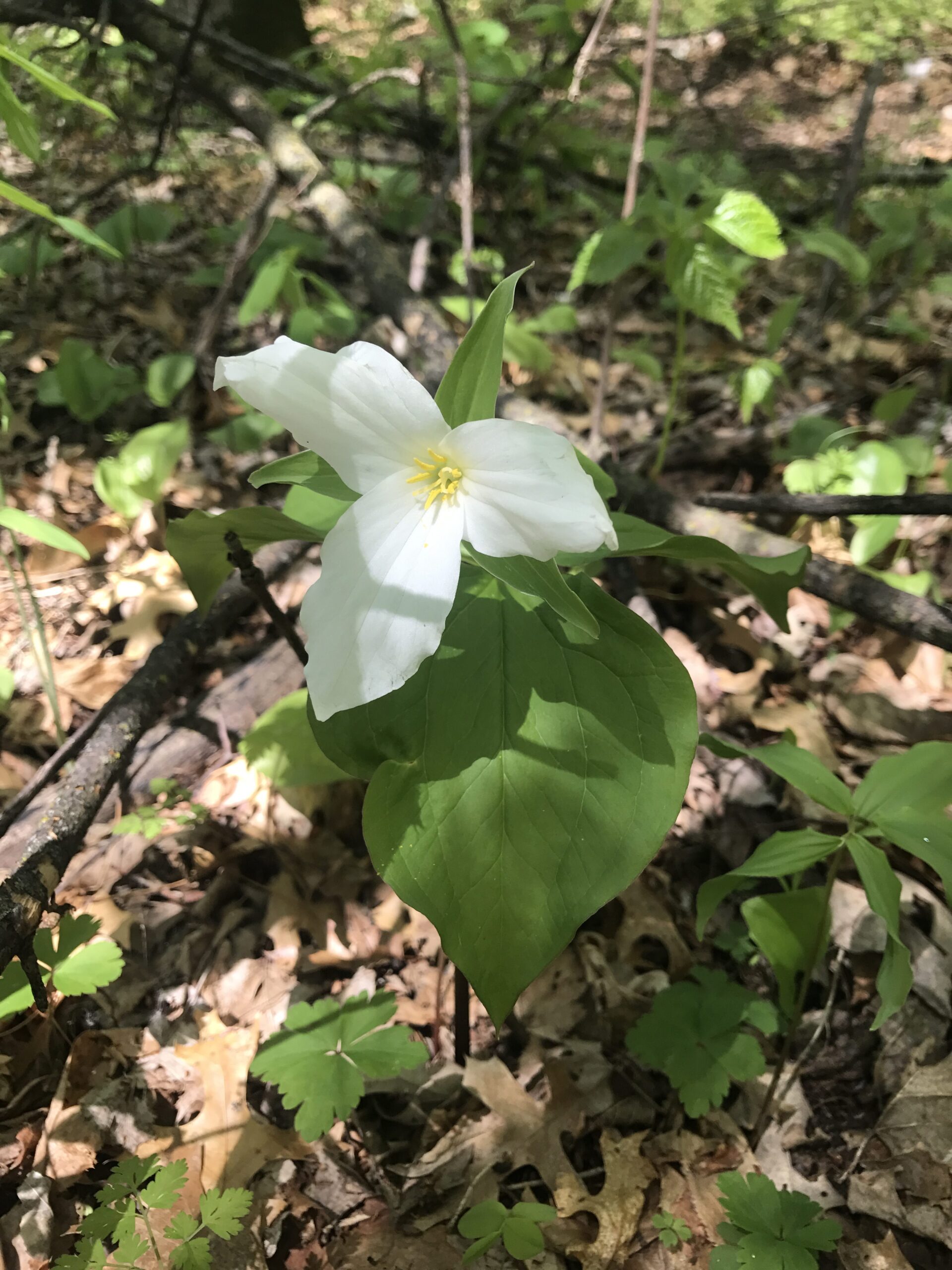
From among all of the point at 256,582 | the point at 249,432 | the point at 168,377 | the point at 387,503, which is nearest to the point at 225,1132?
the point at 256,582

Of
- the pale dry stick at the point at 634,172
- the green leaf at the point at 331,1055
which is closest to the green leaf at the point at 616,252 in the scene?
the pale dry stick at the point at 634,172

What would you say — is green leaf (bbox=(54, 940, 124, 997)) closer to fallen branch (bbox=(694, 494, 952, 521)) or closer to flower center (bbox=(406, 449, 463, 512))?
flower center (bbox=(406, 449, 463, 512))

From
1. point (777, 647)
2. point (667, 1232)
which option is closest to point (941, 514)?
point (777, 647)

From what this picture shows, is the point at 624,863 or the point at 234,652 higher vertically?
the point at 624,863

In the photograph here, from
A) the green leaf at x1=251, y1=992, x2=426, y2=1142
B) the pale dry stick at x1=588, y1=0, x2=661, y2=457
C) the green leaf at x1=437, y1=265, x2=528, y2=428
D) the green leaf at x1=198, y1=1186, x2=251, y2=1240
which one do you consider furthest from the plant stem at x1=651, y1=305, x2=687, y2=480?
the green leaf at x1=198, y1=1186, x2=251, y2=1240

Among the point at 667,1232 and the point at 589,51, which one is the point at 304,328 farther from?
the point at 667,1232

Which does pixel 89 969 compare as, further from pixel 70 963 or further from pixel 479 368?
pixel 479 368
